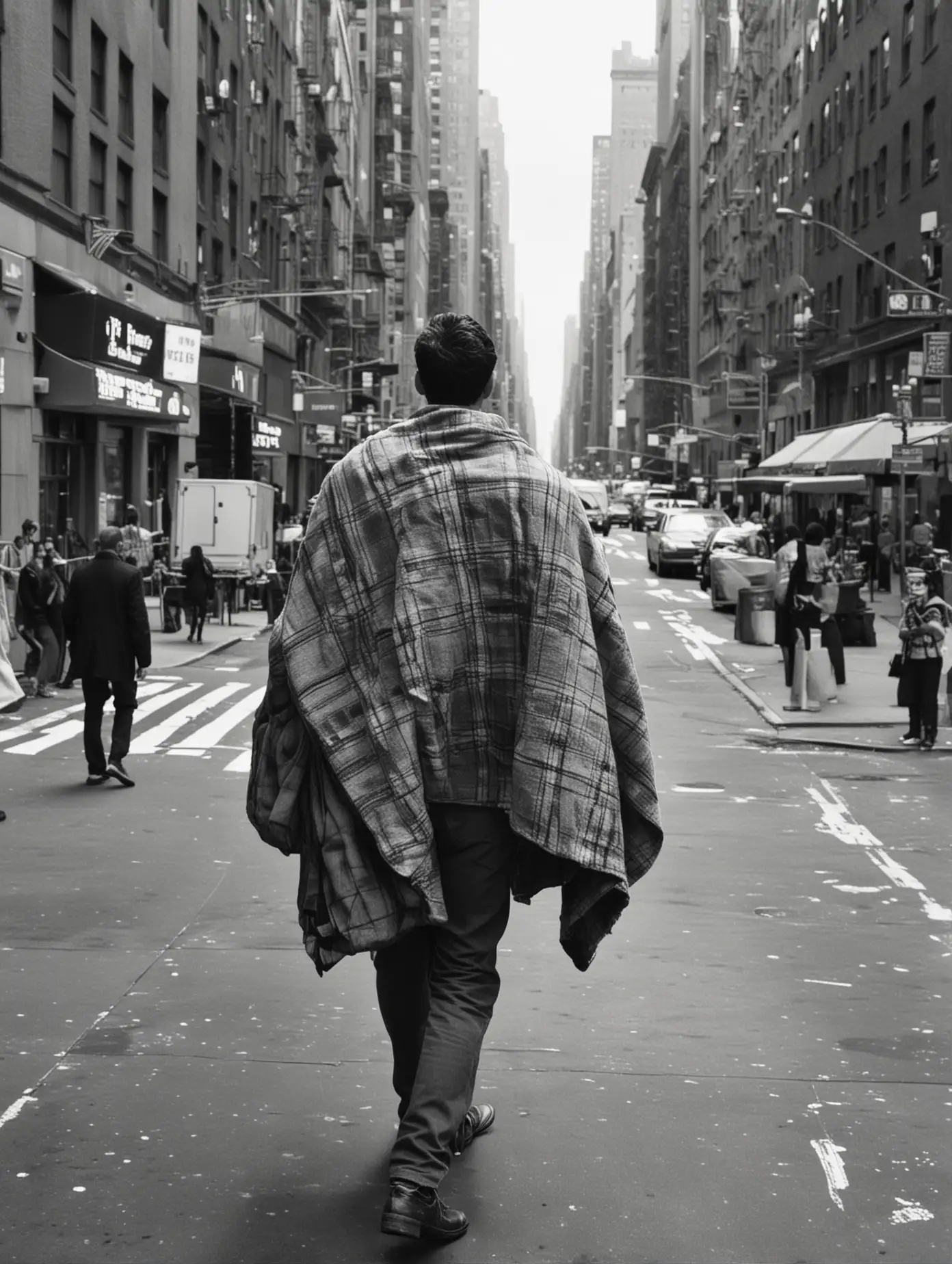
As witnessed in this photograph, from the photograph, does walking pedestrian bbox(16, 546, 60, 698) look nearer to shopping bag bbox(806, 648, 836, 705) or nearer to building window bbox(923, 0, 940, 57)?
shopping bag bbox(806, 648, 836, 705)

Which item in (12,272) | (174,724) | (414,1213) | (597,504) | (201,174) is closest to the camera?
(414,1213)

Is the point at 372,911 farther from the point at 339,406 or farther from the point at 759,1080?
the point at 339,406

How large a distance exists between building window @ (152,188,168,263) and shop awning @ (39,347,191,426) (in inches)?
286

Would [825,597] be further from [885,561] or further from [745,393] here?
[745,393]

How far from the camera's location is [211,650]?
25.1 m

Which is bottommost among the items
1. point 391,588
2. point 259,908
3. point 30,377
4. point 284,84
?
point 259,908

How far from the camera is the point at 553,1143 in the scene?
15.4 ft

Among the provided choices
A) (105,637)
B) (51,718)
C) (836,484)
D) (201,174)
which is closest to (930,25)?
(836,484)

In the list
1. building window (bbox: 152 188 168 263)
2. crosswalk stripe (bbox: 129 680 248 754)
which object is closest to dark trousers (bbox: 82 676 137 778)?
crosswalk stripe (bbox: 129 680 248 754)

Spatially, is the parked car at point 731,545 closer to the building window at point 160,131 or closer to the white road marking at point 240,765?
the building window at point 160,131

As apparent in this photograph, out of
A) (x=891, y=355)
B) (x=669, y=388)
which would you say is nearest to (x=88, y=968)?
(x=891, y=355)

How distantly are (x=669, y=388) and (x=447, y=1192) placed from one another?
5638 inches

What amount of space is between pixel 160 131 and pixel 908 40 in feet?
68.9

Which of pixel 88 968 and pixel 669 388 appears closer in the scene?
pixel 88 968
